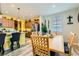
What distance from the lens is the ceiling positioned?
248 cm

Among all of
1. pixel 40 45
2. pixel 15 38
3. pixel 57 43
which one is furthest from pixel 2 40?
pixel 57 43

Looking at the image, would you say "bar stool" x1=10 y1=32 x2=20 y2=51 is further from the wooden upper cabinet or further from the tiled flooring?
the wooden upper cabinet

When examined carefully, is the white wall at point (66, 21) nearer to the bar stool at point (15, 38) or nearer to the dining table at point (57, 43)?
the dining table at point (57, 43)

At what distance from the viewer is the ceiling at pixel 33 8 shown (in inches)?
97.7

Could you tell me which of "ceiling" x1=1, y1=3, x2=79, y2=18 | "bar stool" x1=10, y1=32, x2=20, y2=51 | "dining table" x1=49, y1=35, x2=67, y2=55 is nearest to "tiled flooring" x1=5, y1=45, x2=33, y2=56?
"bar stool" x1=10, y1=32, x2=20, y2=51

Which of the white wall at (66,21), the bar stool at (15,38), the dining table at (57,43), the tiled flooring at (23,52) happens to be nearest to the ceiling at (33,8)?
the white wall at (66,21)

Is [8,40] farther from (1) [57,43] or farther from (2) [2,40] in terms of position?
(1) [57,43]

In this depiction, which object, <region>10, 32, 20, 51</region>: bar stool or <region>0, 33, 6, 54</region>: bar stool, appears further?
<region>10, 32, 20, 51</region>: bar stool

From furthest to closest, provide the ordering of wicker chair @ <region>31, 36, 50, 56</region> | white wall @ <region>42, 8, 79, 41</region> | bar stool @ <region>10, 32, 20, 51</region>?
bar stool @ <region>10, 32, 20, 51</region>, white wall @ <region>42, 8, 79, 41</region>, wicker chair @ <region>31, 36, 50, 56</region>

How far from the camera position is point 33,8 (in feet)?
8.36

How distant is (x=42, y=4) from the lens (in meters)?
2.53

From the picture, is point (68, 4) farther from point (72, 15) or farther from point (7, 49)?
point (7, 49)

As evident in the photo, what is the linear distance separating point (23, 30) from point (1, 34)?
44cm

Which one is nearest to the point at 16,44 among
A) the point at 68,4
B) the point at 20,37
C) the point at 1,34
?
the point at 20,37
